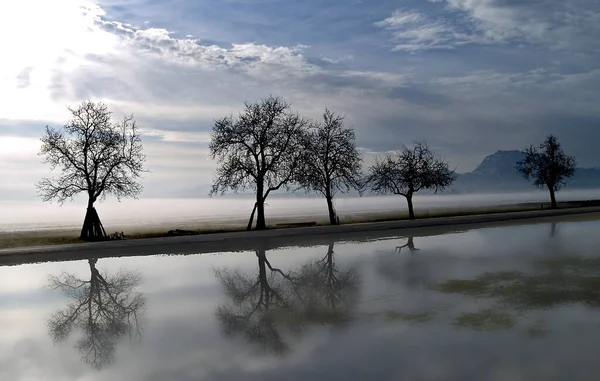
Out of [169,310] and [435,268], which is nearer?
[169,310]

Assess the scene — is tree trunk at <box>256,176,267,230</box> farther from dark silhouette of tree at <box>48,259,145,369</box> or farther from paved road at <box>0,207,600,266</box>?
dark silhouette of tree at <box>48,259,145,369</box>

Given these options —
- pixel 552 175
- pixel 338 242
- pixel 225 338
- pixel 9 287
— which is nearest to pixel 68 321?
pixel 225 338

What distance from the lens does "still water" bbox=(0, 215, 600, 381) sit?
816 centimetres

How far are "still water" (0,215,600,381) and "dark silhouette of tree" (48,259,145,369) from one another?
0.05 m

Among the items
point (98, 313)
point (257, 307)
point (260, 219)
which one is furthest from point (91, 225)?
point (257, 307)

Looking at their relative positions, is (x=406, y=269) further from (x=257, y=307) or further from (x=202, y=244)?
(x=202, y=244)

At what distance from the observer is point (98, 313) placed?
515 inches

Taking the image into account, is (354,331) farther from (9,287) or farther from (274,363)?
(9,287)

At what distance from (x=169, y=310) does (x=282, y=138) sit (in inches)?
1168

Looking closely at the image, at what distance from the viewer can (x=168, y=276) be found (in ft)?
59.1

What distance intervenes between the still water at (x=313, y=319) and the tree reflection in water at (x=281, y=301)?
0.06 m

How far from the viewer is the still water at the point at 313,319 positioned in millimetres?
8156

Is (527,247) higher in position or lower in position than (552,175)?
lower

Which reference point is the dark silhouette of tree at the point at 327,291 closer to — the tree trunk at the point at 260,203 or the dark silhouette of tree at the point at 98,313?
the dark silhouette of tree at the point at 98,313
